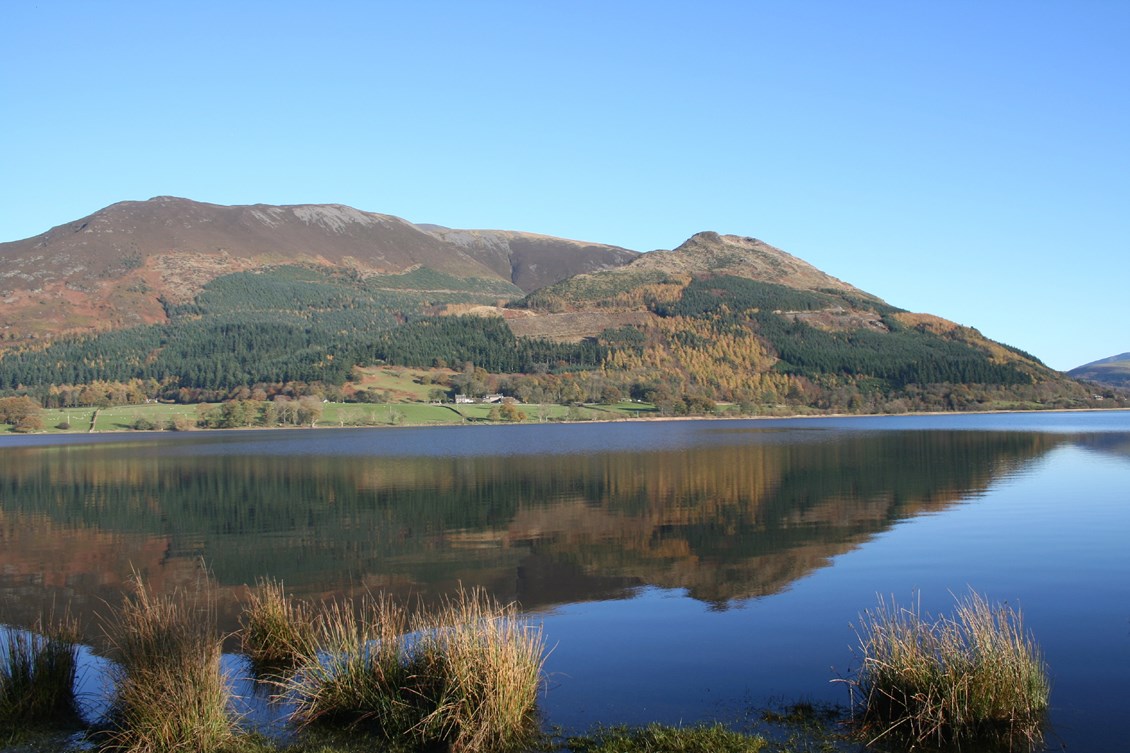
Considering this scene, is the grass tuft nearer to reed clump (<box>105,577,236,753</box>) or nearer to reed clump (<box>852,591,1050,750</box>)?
reed clump (<box>852,591,1050,750</box>)

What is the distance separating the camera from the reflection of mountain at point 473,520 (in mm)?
21609

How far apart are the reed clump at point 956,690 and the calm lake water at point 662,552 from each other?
A: 0.51m

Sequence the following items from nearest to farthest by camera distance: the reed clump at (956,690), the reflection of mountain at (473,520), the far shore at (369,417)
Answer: the reed clump at (956,690) → the reflection of mountain at (473,520) → the far shore at (369,417)

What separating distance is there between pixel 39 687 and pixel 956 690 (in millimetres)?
11795

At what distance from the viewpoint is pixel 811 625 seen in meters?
16.4

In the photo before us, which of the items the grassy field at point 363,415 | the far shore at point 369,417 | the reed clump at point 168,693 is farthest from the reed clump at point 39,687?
the grassy field at point 363,415

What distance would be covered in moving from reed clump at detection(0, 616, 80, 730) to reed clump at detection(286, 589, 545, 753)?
2.99 meters

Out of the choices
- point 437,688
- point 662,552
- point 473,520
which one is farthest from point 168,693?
point 473,520

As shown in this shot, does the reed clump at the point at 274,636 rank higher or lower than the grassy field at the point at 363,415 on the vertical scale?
lower

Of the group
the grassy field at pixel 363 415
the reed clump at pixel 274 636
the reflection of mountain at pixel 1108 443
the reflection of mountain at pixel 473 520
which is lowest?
the reflection of mountain at pixel 473 520

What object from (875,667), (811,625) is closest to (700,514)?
(811,625)

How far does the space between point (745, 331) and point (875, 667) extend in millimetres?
185834

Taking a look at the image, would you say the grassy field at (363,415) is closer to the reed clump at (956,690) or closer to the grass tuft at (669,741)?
the grass tuft at (669,741)

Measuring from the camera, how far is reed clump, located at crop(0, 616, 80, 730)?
11.5 m
